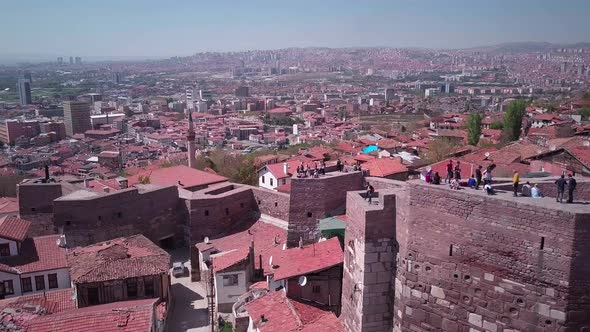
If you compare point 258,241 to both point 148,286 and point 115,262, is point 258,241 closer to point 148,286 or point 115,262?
point 148,286

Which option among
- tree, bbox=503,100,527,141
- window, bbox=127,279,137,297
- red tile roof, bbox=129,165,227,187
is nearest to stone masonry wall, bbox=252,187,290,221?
red tile roof, bbox=129,165,227,187

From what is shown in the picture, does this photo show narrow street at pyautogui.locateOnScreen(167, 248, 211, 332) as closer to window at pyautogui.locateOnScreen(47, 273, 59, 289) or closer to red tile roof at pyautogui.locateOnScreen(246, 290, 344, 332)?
red tile roof at pyautogui.locateOnScreen(246, 290, 344, 332)

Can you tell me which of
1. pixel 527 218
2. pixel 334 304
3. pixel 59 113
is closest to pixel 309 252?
pixel 334 304

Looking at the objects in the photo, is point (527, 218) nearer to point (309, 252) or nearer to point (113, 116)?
point (309, 252)

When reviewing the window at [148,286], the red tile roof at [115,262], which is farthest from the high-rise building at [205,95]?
the window at [148,286]

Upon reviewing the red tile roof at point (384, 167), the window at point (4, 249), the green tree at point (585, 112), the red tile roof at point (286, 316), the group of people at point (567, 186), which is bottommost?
the red tile roof at point (286, 316)

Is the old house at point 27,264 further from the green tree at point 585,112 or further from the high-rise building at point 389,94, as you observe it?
the high-rise building at point 389,94
